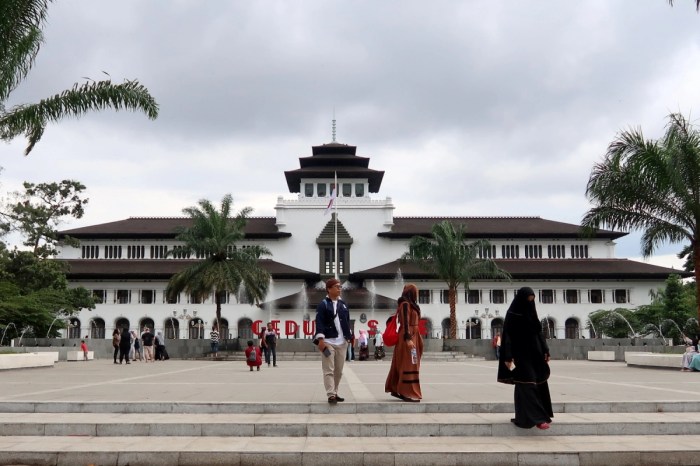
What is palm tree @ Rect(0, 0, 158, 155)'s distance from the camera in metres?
18.0

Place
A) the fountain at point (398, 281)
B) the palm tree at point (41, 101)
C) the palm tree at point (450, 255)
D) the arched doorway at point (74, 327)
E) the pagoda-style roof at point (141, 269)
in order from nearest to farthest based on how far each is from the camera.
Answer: the palm tree at point (41, 101)
the palm tree at point (450, 255)
the fountain at point (398, 281)
the pagoda-style roof at point (141, 269)
the arched doorway at point (74, 327)

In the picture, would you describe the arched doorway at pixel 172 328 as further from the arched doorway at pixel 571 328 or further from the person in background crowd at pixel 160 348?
the arched doorway at pixel 571 328

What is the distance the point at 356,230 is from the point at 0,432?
5284 cm

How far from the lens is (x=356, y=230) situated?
→ 2422 inches

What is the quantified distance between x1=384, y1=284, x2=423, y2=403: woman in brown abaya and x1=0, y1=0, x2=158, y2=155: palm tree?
12.1m

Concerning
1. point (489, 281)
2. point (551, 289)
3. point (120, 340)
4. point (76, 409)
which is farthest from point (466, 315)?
point (76, 409)

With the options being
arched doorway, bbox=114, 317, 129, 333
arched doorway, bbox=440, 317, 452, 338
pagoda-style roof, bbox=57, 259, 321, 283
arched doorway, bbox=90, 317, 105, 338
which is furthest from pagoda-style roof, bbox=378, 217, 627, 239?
arched doorway, bbox=90, 317, 105, 338

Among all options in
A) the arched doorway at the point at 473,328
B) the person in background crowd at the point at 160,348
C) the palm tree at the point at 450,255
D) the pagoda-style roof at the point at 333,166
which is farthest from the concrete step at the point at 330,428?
the pagoda-style roof at the point at 333,166

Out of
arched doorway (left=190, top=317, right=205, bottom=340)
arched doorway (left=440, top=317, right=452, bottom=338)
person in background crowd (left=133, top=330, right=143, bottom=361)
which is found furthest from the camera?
arched doorway (left=190, top=317, right=205, bottom=340)

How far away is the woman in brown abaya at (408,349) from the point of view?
10655 millimetres

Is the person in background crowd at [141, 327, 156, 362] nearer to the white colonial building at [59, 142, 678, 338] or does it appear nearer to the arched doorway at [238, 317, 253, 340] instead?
the white colonial building at [59, 142, 678, 338]

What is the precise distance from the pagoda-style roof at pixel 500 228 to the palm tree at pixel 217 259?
19.6m

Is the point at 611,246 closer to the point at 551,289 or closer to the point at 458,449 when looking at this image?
the point at 551,289

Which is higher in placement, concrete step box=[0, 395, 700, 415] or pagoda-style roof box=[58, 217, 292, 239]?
pagoda-style roof box=[58, 217, 292, 239]
